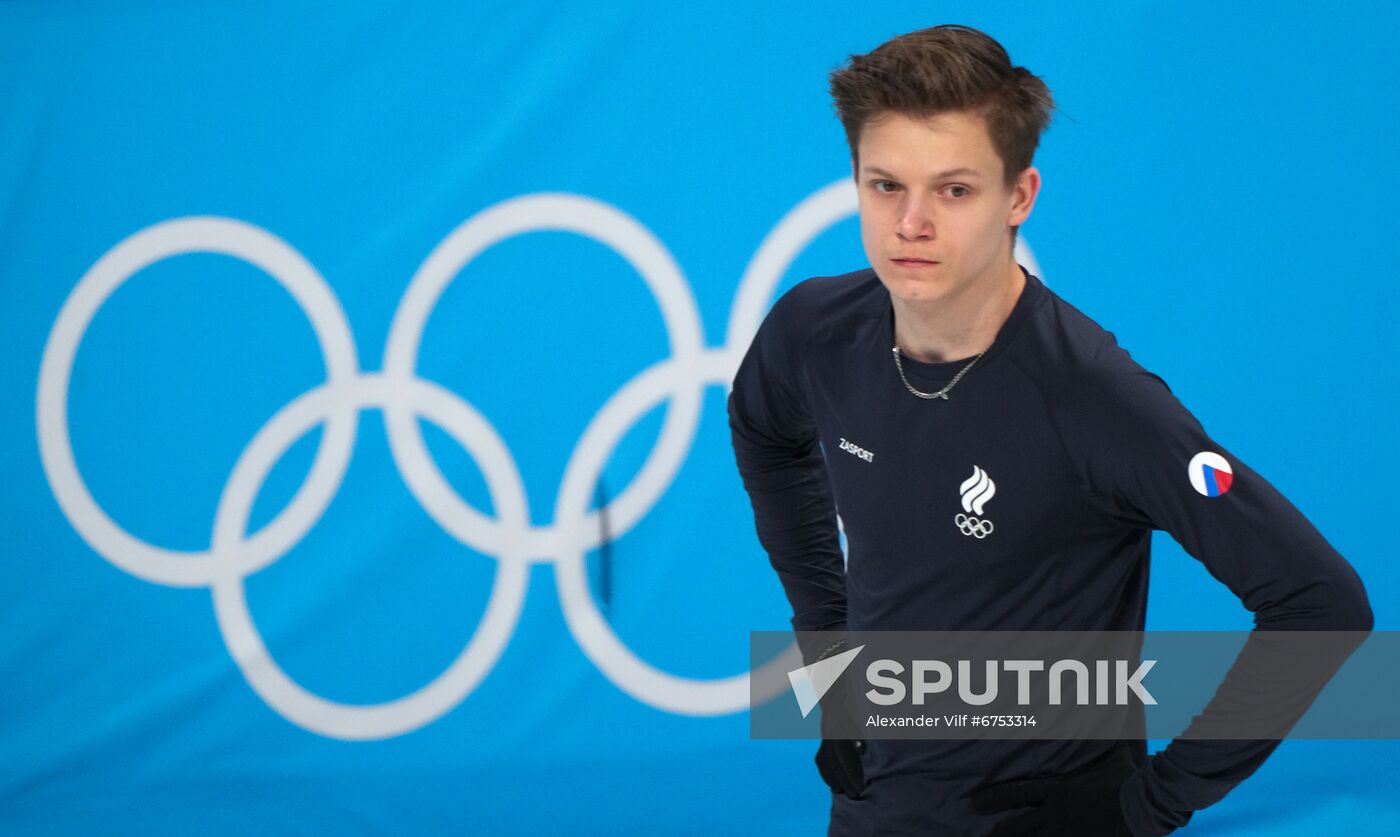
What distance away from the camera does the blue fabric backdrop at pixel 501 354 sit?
11.9 feet

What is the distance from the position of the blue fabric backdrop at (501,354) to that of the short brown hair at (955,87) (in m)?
1.87

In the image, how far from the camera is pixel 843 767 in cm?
208

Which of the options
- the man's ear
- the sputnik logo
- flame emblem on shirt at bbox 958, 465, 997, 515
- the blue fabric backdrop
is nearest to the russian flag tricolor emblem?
flame emblem on shirt at bbox 958, 465, 997, 515

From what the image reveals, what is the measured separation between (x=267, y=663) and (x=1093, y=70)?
2777mm

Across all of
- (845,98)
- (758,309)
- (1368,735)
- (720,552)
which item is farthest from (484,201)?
(1368,735)

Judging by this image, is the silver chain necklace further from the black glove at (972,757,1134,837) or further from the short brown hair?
the black glove at (972,757,1134,837)

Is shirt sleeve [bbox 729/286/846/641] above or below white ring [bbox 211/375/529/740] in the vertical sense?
below

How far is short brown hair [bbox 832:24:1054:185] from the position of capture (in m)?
1.73

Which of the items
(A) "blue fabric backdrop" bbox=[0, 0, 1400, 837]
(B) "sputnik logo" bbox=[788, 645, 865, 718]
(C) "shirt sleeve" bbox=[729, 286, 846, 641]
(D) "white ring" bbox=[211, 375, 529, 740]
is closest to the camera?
(B) "sputnik logo" bbox=[788, 645, 865, 718]

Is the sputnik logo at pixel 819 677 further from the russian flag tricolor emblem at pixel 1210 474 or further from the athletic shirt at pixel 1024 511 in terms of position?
the russian flag tricolor emblem at pixel 1210 474

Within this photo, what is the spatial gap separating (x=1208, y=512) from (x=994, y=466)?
0.95ft

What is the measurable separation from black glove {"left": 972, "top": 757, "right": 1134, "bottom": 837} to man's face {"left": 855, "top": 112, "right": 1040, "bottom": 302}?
2.25 feet

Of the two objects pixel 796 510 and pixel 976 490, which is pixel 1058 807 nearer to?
pixel 976 490

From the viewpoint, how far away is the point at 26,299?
3.72 meters
